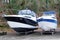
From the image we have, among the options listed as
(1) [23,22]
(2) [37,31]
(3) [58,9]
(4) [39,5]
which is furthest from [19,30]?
(3) [58,9]

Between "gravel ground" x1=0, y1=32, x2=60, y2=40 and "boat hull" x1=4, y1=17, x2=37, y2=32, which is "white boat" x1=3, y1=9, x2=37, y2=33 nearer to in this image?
"boat hull" x1=4, y1=17, x2=37, y2=32

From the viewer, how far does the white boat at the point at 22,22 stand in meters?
12.9

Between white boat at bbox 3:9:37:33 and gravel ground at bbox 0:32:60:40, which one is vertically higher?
white boat at bbox 3:9:37:33

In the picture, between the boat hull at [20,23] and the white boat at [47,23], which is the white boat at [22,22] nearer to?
the boat hull at [20,23]

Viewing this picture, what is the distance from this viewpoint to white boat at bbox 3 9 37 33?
1287cm

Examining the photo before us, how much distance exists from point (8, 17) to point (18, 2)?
90.8 inches

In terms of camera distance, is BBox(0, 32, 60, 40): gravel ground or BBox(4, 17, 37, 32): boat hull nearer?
BBox(0, 32, 60, 40): gravel ground

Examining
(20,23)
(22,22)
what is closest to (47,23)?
(22,22)

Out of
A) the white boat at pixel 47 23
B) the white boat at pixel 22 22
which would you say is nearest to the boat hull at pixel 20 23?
the white boat at pixel 22 22

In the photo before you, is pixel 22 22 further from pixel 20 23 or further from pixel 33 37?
pixel 33 37

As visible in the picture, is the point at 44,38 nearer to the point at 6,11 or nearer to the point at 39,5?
the point at 39,5

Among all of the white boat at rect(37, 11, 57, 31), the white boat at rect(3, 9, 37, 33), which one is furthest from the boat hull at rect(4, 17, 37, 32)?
the white boat at rect(37, 11, 57, 31)

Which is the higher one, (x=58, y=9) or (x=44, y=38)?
(x=58, y=9)

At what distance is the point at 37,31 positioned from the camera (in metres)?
14.1
